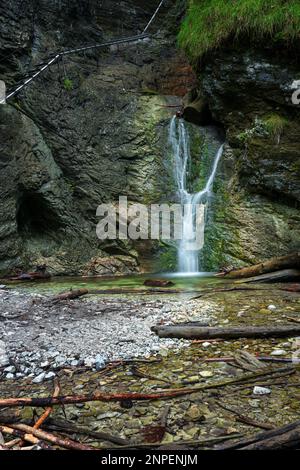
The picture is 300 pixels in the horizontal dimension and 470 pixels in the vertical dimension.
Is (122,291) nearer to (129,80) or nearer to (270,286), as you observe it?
(270,286)

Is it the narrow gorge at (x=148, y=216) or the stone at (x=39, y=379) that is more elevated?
the narrow gorge at (x=148, y=216)

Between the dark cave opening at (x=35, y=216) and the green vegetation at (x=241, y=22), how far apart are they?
283 inches

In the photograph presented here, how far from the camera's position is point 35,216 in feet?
39.5

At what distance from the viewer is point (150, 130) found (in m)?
13.0

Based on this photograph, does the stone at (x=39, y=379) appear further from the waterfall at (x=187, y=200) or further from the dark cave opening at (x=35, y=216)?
the dark cave opening at (x=35, y=216)

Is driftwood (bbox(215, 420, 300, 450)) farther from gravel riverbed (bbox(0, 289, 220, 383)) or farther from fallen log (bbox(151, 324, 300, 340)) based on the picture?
fallen log (bbox(151, 324, 300, 340))

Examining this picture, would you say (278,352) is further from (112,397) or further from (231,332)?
(112,397)

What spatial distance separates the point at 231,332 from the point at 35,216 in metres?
9.66

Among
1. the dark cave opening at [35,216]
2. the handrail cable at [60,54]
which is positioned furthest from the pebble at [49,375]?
the handrail cable at [60,54]

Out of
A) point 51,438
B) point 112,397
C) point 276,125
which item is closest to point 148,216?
point 276,125

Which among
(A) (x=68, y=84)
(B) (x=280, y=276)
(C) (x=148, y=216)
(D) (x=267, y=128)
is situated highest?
(A) (x=68, y=84)

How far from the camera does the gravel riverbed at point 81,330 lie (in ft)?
11.0

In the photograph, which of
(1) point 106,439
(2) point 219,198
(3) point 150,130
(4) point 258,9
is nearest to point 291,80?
(4) point 258,9

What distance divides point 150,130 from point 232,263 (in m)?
5.97
